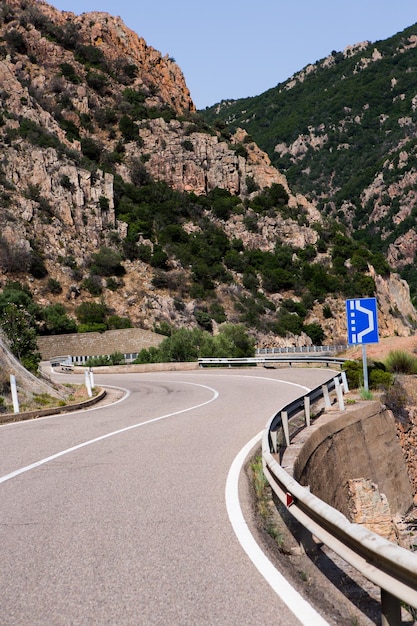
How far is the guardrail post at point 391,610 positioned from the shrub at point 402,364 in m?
22.3

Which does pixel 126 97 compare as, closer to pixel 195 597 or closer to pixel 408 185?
pixel 408 185

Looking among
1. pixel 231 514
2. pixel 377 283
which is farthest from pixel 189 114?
pixel 231 514

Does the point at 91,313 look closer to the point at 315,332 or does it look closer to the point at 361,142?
the point at 315,332

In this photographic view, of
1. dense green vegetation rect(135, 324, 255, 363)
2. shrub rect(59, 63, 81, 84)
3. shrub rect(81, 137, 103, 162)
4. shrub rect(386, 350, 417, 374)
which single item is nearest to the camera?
shrub rect(386, 350, 417, 374)

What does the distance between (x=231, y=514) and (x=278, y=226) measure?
84432mm

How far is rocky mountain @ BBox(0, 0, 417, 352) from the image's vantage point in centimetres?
6594

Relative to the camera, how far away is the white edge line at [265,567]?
3.50m

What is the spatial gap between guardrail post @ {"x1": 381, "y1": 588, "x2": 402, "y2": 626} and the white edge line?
14.9 inches

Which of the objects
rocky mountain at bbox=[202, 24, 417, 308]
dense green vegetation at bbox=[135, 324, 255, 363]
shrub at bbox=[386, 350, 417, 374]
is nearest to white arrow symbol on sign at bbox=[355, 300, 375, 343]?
shrub at bbox=[386, 350, 417, 374]

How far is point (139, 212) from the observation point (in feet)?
268

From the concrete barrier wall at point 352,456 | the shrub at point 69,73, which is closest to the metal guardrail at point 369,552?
the concrete barrier wall at point 352,456

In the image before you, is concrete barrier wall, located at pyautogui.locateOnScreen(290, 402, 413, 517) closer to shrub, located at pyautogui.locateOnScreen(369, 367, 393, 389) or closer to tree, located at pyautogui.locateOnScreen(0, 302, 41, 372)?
shrub, located at pyautogui.locateOnScreen(369, 367, 393, 389)

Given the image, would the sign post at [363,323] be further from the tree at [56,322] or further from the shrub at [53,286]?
the shrub at [53,286]

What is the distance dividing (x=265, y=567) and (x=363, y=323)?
14.0m
